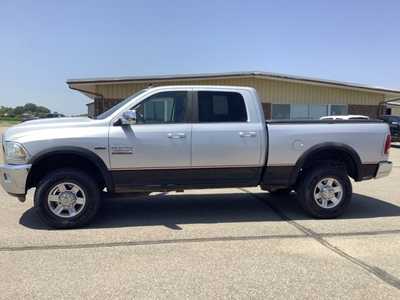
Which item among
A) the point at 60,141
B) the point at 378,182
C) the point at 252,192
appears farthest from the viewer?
the point at 378,182

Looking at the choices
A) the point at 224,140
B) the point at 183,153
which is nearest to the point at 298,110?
the point at 224,140

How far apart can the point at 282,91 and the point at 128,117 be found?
1983 cm

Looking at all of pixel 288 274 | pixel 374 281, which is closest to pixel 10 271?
pixel 288 274

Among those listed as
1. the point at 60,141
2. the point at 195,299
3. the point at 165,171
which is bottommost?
the point at 195,299

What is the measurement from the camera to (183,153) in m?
6.43

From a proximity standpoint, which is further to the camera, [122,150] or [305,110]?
[305,110]

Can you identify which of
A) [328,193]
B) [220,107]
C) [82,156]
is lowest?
[328,193]

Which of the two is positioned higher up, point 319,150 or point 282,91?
point 282,91

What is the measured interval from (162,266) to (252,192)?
15.1 ft

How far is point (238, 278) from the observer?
4.34m

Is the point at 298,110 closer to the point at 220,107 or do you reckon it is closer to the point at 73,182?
the point at 220,107

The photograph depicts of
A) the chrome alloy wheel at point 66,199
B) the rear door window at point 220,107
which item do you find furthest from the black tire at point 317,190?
the chrome alloy wheel at point 66,199

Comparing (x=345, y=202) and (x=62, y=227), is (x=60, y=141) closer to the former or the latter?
(x=62, y=227)

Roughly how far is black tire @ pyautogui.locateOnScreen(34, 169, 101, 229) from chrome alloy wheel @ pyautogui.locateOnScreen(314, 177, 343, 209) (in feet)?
11.1
